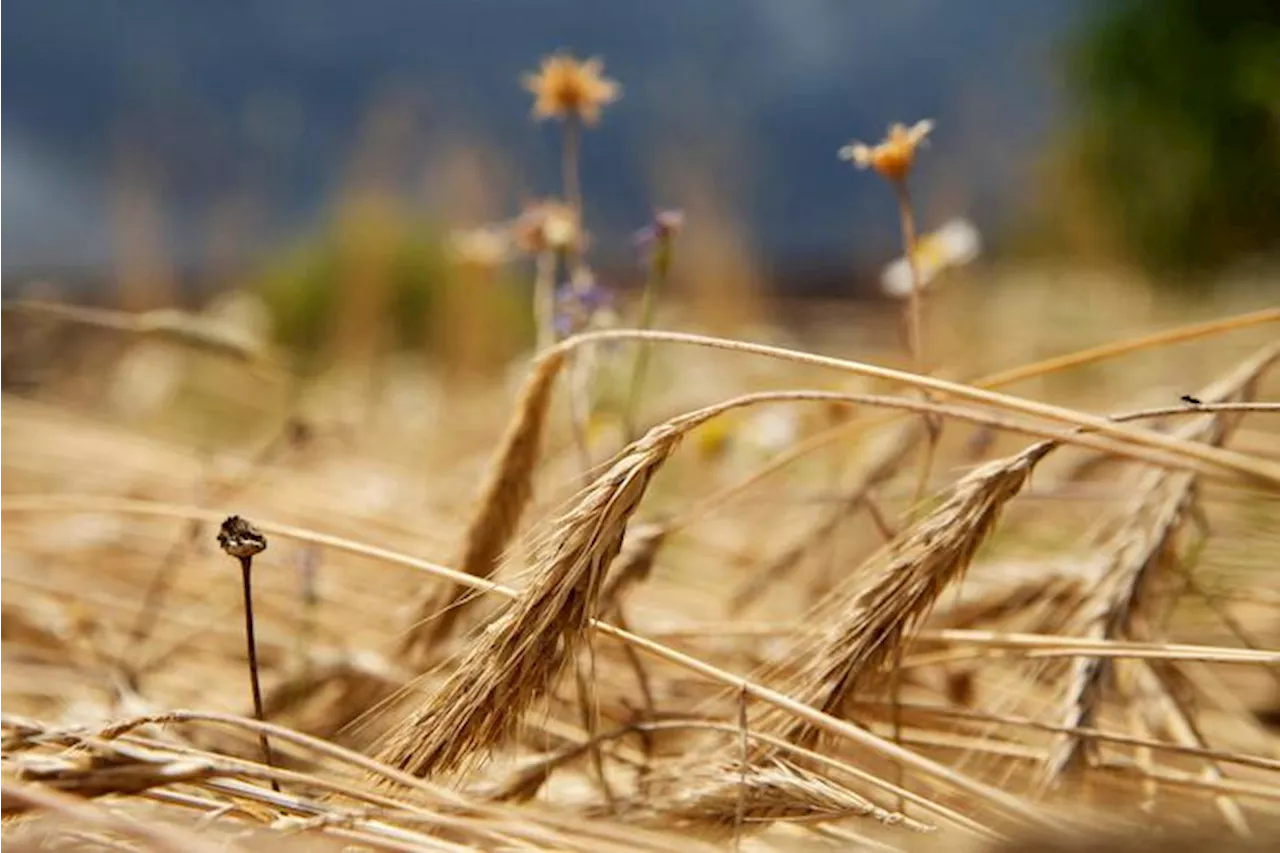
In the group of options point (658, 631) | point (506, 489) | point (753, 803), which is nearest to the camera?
point (753, 803)

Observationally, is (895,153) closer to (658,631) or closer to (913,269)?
(913,269)

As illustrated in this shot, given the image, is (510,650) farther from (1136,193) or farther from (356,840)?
(1136,193)

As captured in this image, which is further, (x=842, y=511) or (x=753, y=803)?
(x=842, y=511)

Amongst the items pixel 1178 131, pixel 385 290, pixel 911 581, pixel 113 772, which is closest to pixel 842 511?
pixel 911 581

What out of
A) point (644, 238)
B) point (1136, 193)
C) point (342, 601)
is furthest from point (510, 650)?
point (1136, 193)

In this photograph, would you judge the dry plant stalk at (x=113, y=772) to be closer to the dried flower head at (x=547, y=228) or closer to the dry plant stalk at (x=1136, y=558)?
the dry plant stalk at (x=1136, y=558)

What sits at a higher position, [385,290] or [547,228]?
[385,290]
